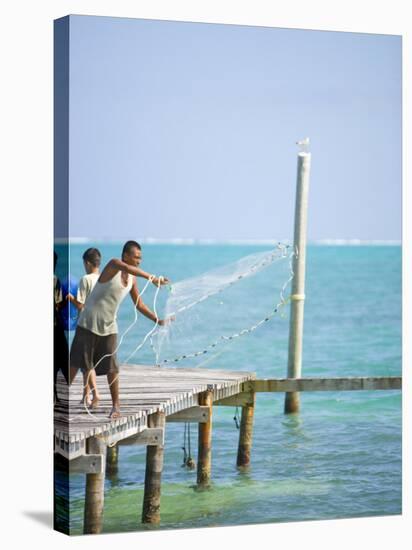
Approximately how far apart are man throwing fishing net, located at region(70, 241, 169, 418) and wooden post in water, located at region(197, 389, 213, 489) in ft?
6.20

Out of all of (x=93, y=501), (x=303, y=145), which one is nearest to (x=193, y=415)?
(x=93, y=501)

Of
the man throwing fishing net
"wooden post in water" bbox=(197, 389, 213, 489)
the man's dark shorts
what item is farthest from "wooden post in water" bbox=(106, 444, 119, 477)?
the man's dark shorts

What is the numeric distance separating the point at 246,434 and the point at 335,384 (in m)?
1.06

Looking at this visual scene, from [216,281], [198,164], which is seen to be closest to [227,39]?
[198,164]

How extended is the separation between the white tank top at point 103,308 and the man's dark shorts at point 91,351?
0.16 feet

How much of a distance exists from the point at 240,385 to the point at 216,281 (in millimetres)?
1554

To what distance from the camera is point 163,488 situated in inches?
570

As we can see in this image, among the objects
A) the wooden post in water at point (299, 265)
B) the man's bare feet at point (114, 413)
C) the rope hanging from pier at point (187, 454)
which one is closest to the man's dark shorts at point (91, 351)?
the man's bare feet at point (114, 413)

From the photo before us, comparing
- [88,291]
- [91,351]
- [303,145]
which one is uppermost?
[303,145]

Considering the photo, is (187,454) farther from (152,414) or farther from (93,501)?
(93,501)

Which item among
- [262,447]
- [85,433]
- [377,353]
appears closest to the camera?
[85,433]

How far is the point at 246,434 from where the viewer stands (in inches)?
628

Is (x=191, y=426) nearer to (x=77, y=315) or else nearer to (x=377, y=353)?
(x=377, y=353)

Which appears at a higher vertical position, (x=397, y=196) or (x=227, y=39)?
(x=227, y=39)
